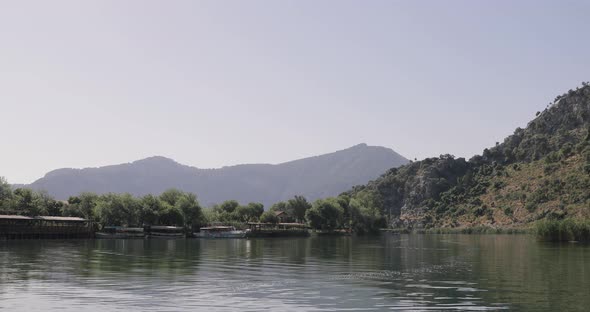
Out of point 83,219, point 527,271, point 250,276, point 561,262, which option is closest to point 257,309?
point 250,276

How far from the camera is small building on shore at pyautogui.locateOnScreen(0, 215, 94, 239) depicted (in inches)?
6471

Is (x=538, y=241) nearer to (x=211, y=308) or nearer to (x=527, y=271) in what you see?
(x=527, y=271)

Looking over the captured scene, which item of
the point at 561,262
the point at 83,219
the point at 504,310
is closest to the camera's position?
the point at 504,310

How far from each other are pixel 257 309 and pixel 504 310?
1627cm

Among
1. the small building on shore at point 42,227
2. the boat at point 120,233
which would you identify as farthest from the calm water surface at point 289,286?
the boat at point 120,233

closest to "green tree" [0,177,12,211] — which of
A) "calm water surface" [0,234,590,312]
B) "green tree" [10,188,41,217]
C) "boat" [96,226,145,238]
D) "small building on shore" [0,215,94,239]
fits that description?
"green tree" [10,188,41,217]

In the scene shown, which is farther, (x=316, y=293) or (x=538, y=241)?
(x=538, y=241)

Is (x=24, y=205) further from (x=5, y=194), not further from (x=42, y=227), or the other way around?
(x=42, y=227)

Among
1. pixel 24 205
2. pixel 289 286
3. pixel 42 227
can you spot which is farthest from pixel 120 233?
pixel 289 286

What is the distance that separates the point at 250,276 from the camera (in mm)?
62500

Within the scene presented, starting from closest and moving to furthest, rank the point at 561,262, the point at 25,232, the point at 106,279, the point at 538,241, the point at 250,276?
the point at 106,279
the point at 250,276
the point at 561,262
the point at 538,241
the point at 25,232

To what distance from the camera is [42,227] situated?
175m

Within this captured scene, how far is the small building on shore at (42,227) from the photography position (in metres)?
164

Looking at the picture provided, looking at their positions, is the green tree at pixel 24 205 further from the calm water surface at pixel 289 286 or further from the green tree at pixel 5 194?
the calm water surface at pixel 289 286
